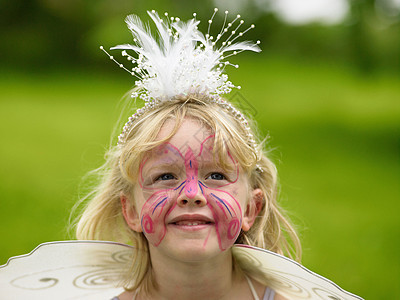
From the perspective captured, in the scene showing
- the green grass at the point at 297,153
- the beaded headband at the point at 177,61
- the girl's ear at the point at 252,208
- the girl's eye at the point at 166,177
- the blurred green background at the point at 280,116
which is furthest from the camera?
the blurred green background at the point at 280,116

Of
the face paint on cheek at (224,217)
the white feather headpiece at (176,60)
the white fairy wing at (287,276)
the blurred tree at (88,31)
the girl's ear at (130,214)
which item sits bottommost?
the white fairy wing at (287,276)

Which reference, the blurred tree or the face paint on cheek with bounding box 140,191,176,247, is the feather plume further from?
the blurred tree

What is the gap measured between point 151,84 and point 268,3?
1919 cm

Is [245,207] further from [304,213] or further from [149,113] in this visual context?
[304,213]

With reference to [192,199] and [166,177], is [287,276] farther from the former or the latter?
[166,177]

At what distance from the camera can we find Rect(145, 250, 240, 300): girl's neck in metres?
2.49

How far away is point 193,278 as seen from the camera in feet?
8.19

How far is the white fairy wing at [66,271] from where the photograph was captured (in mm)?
2621

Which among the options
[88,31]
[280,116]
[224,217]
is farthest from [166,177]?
[88,31]

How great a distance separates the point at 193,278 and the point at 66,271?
67 centimetres

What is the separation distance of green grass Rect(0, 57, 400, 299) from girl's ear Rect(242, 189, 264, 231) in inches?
11.7

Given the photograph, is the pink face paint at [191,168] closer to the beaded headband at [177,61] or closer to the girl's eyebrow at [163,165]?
the girl's eyebrow at [163,165]

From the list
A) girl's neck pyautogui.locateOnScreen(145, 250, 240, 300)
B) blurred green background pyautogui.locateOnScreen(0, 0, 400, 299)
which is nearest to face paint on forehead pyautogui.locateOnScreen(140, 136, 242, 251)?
girl's neck pyautogui.locateOnScreen(145, 250, 240, 300)

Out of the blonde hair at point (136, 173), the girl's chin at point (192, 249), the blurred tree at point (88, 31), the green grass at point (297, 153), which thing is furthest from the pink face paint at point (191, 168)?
the blurred tree at point (88, 31)
